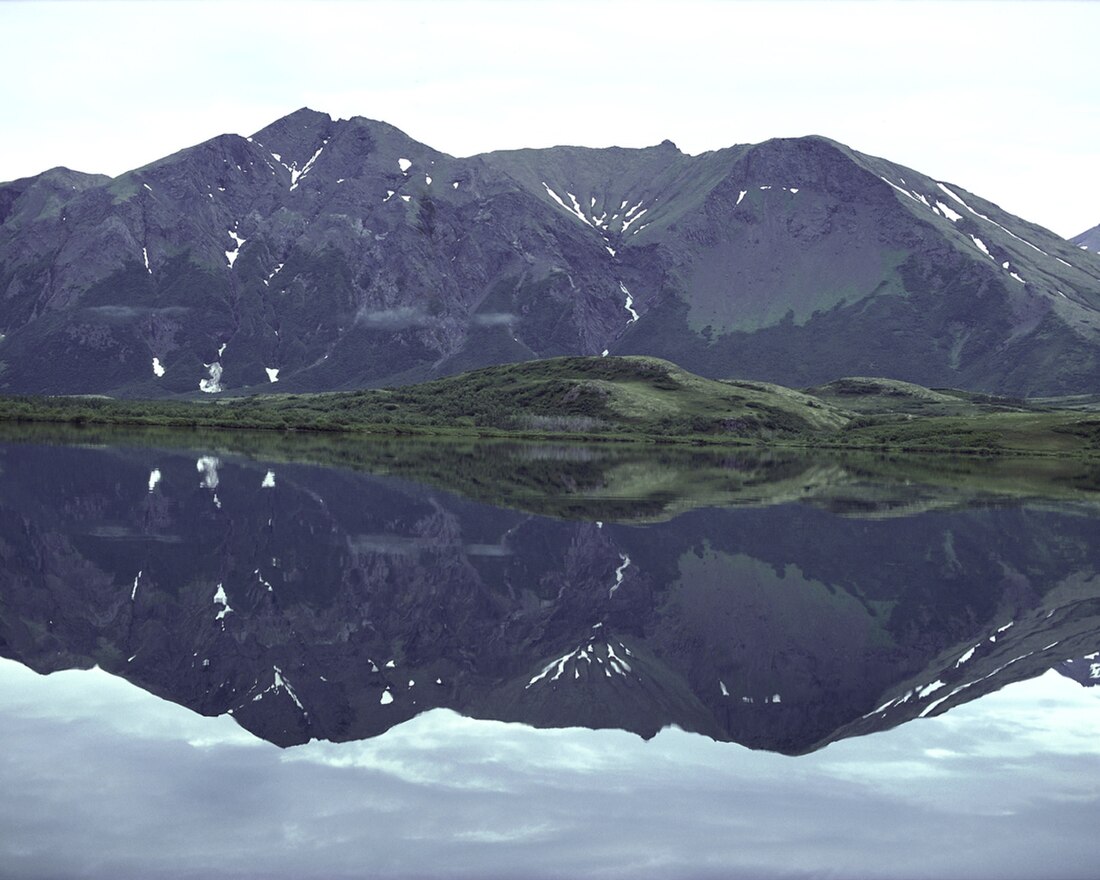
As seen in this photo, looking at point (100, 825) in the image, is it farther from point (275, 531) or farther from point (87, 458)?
point (87, 458)

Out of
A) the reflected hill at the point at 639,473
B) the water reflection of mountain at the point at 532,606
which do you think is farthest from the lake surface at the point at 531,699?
the reflected hill at the point at 639,473

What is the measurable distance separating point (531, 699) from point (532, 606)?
13.3 m

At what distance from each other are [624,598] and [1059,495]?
8639 centimetres

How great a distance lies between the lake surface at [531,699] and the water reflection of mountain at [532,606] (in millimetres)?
203

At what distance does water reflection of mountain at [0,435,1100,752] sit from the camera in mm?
30203

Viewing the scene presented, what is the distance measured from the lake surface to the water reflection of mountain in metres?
0.20

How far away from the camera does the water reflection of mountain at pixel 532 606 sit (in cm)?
3020

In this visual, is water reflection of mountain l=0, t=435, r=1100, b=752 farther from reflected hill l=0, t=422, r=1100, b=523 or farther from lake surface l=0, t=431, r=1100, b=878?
reflected hill l=0, t=422, r=1100, b=523

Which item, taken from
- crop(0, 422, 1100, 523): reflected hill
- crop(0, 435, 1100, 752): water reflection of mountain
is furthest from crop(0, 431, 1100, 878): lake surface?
crop(0, 422, 1100, 523): reflected hill

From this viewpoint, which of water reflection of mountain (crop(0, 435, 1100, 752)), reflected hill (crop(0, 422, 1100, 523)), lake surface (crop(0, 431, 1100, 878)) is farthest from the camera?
reflected hill (crop(0, 422, 1100, 523))

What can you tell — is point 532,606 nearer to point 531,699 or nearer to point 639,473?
point 531,699

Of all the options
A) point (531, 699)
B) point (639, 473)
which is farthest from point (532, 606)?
point (639, 473)

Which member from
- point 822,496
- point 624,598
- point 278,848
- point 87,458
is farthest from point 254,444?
point 278,848

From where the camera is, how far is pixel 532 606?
43438 millimetres
